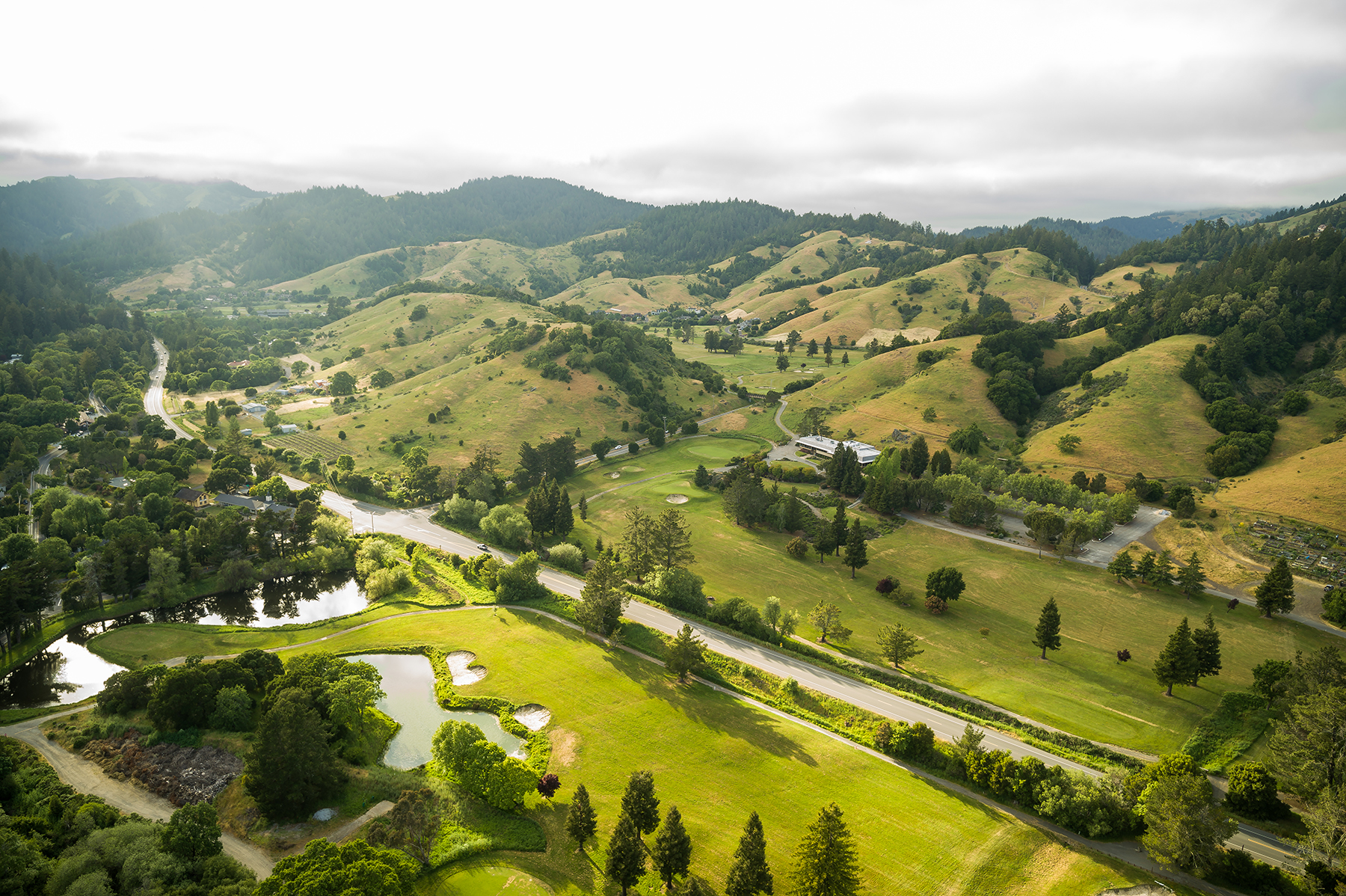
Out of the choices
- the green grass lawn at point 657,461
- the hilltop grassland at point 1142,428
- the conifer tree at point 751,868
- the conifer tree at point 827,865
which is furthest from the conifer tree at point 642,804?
the hilltop grassland at point 1142,428

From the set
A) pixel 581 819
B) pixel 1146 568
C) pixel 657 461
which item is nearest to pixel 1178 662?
pixel 1146 568

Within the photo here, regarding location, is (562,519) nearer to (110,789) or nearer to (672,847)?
(110,789)

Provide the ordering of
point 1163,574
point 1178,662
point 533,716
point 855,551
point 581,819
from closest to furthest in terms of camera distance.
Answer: point 581,819, point 533,716, point 1178,662, point 1163,574, point 855,551

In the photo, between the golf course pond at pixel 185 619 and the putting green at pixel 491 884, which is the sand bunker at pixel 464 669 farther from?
the putting green at pixel 491 884

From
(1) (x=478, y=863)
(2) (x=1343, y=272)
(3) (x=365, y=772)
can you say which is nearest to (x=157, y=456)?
(3) (x=365, y=772)

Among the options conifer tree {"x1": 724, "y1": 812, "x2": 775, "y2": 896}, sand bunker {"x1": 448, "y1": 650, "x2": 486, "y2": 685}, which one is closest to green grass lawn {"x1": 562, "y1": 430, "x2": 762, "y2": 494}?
sand bunker {"x1": 448, "y1": 650, "x2": 486, "y2": 685}

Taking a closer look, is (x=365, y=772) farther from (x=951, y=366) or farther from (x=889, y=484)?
(x=951, y=366)
